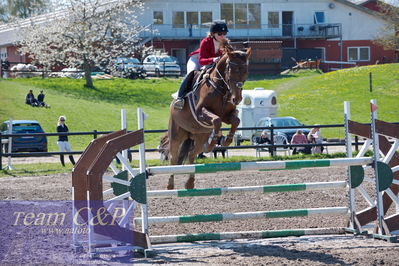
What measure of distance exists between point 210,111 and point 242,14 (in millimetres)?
41548

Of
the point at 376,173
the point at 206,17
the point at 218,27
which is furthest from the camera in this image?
the point at 206,17

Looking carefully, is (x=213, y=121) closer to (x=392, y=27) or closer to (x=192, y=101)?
(x=192, y=101)

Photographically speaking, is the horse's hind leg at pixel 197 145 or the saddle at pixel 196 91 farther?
the horse's hind leg at pixel 197 145

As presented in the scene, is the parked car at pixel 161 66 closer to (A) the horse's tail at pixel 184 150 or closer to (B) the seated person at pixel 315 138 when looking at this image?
(B) the seated person at pixel 315 138

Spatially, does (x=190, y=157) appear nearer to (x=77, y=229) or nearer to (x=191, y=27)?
(x=77, y=229)

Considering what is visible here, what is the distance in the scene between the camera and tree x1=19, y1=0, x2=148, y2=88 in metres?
37.3

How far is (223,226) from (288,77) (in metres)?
35.6

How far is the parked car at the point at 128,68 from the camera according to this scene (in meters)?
40.2

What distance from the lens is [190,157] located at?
9367 millimetres

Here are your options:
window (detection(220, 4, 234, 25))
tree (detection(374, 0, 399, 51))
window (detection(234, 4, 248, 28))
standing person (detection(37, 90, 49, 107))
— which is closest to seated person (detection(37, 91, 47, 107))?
standing person (detection(37, 90, 49, 107))

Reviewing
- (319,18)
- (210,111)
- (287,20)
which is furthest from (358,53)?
(210,111)

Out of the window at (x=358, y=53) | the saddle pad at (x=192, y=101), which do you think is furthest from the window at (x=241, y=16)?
the saddle pad at (x=192, y=101)

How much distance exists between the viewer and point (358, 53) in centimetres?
5184

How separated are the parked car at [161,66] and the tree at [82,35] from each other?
5.65 feet
